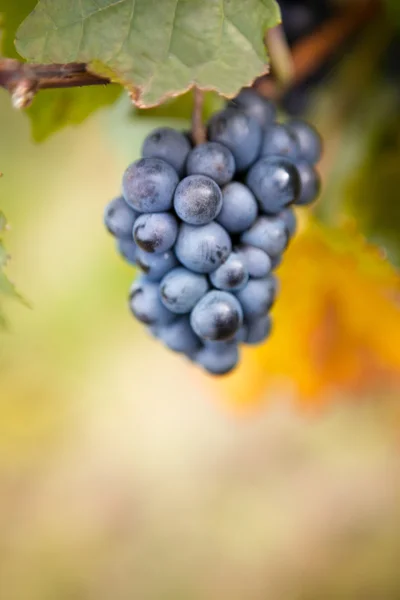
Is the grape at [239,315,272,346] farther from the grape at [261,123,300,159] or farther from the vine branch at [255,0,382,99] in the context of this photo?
the vine branch at [255,0,382,99]

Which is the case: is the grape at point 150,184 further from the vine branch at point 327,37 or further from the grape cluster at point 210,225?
the vine branch at point 327,37

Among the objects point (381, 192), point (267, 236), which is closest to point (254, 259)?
point (267, 236)

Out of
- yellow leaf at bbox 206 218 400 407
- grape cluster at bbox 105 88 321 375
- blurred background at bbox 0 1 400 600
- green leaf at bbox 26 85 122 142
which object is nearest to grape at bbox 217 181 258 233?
grape cluster at bbox 105 88 321 375

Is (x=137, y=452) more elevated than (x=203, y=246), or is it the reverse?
(x=203, y=246)

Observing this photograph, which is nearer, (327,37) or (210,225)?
(210,225)

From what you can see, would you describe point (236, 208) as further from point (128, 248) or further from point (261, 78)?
point (261, 78)
